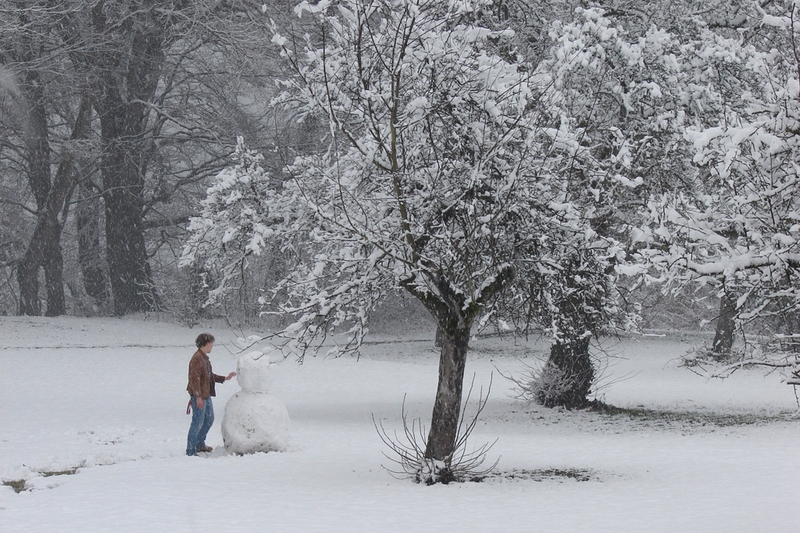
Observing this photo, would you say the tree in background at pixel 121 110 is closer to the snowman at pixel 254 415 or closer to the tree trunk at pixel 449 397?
the snowman at pixel 254 415

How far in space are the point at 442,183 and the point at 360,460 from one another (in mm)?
3965

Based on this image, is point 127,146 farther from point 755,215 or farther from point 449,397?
point 755,215

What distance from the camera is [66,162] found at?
2647 centimetres

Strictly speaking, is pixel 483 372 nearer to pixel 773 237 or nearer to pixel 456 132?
pixel 456 132

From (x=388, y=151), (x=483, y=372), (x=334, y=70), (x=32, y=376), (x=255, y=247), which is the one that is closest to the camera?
(x=388, y=151)

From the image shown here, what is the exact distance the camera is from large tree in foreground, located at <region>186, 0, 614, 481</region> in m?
8.99

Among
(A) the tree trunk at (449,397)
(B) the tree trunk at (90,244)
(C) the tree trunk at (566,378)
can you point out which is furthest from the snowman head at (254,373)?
(B) the tree trunk at (90,244)

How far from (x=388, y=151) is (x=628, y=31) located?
8.20 m

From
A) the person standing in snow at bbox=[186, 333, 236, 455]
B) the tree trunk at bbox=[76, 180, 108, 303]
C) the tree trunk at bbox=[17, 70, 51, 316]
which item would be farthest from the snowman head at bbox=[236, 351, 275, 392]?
the tree trunk at bbox=[76, 180, 108, 303]

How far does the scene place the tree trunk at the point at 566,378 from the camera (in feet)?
54.3

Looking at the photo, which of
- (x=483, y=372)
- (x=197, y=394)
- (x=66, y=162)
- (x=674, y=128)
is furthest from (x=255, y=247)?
(x=66, y=162)

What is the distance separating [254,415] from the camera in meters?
11.4

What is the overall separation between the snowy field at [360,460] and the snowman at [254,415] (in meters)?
0.25

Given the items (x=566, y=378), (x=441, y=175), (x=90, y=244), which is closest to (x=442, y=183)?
(x=441, y=175)
